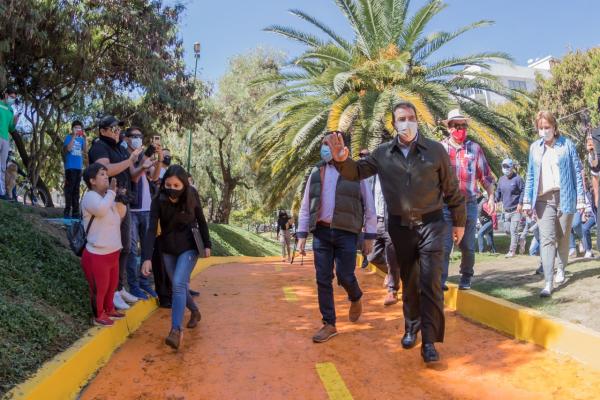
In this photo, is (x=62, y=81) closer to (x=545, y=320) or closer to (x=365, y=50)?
(x=365, y=50)

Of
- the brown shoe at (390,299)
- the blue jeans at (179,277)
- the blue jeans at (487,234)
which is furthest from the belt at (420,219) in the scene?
the blue jeans at (487,234)

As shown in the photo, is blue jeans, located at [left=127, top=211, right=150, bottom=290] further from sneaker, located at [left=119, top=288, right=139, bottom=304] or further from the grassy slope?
the grassy slope

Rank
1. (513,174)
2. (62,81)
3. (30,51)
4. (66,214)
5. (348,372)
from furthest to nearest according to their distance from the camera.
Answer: (62,81)
(30,51)
(513,174)
(66,214)
(348,372)

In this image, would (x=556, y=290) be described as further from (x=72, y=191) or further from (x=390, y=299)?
Result: (x=72, y=191)

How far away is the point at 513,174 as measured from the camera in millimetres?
10203

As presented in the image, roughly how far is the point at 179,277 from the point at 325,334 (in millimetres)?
1459

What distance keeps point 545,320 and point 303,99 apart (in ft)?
35.2

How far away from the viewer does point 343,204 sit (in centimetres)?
493

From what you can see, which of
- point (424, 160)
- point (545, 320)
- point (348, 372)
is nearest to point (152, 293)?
point (348, 372)

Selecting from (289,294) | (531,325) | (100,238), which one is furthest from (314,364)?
(289,294)

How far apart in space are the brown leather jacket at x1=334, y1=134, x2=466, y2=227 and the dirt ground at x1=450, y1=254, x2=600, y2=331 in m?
1.62

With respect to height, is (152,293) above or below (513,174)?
below

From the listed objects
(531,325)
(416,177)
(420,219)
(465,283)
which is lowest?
(531,325)

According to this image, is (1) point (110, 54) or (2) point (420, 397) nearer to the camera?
(2) point (420, 397)
